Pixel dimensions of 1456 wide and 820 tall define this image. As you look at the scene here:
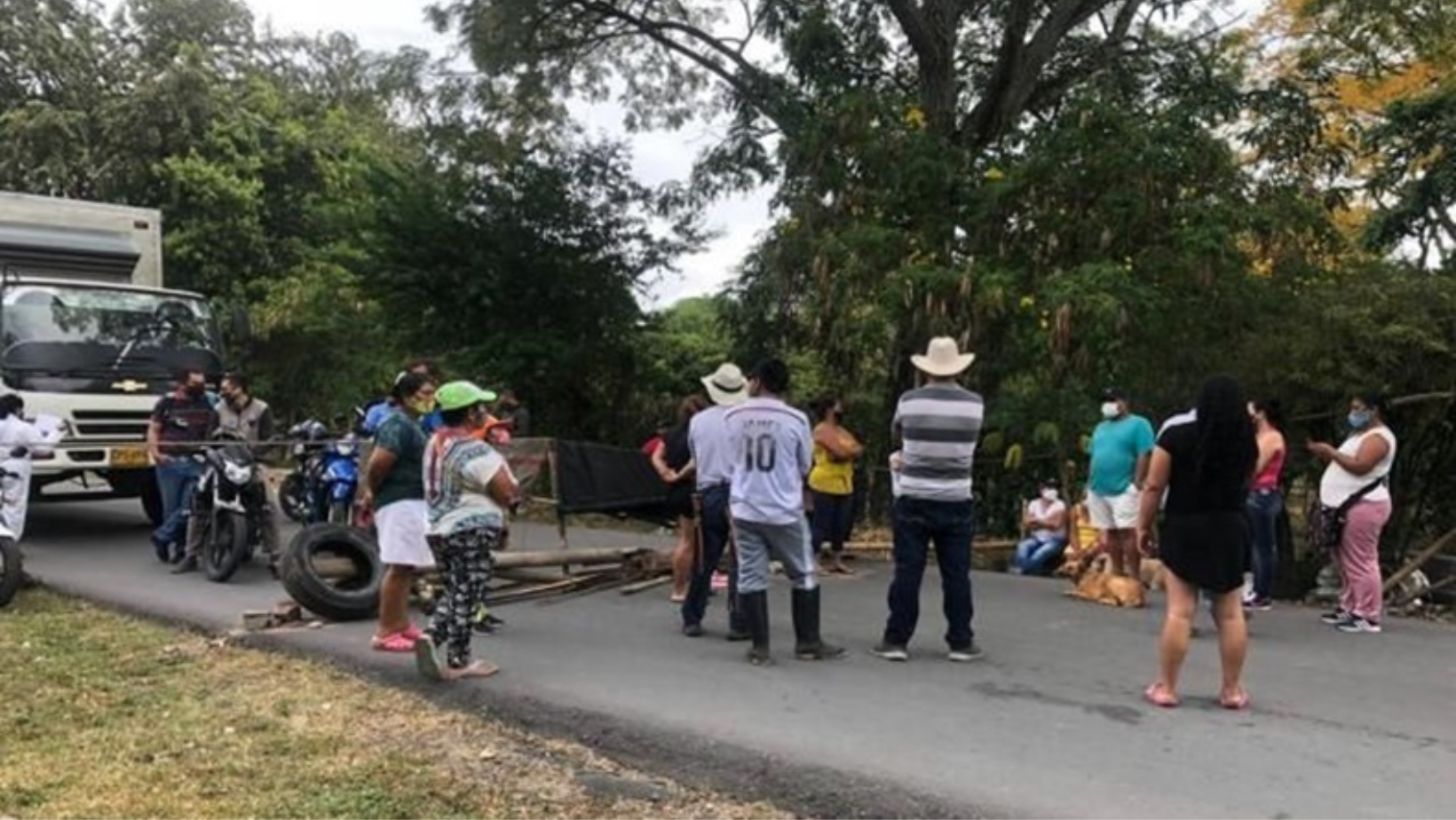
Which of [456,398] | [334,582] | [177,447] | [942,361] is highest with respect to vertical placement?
[942,361]

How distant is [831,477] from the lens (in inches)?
426

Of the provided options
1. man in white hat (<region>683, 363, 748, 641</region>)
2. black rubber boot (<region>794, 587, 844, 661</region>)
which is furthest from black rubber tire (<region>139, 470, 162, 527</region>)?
black rubber boot (<region>794, 587, 844, 661</region>)

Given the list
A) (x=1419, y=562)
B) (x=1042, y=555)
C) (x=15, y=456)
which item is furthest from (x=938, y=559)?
(x=15, y=456)

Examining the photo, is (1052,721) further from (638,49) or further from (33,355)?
(638,49)

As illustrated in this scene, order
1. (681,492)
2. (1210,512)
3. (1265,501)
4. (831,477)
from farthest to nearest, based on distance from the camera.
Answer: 1. (831,477)
2. (1265,501)
3. (681,492)
4. (1210,512)

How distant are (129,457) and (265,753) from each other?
7643mm

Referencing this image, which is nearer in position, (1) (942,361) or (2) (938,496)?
(2) (938,496)

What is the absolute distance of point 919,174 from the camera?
12.9m

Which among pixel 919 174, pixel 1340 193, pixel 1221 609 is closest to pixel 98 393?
pixel 919 174

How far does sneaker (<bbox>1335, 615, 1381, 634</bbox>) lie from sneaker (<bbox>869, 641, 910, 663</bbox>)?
344cm

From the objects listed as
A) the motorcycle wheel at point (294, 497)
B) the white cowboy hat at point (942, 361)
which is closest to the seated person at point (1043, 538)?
the white cowboy hat at point (942, 361)

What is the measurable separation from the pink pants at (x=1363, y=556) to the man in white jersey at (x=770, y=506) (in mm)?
3967

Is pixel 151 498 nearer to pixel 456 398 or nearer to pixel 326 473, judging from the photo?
pixel 326 473

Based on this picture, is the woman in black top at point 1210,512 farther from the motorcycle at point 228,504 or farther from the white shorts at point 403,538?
the motorcycle at point 228,504
